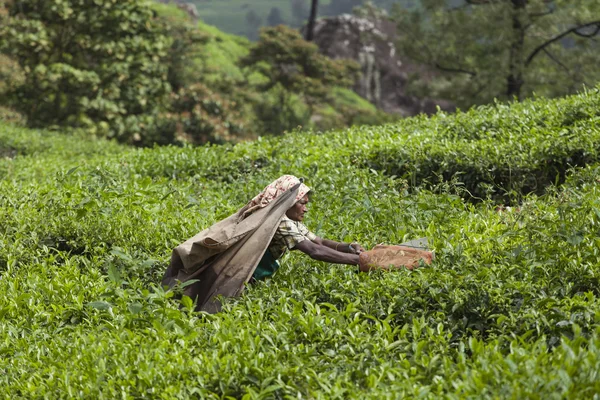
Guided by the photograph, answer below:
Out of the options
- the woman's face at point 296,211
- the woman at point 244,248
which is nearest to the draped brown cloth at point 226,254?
the woman at point 244,248

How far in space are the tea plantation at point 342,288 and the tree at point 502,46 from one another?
8686mm

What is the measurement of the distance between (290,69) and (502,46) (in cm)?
840

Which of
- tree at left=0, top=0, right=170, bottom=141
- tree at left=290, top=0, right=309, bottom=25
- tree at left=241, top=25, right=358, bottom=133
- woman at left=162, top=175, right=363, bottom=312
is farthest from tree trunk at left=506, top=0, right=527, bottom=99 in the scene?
tree at left=290, top=0, right=309, bottom=25

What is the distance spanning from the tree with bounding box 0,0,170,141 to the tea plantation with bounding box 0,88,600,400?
9696mm

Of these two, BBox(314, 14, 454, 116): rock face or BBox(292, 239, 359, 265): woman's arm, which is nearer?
BBox(292, 239, 359, 265): woman's arm

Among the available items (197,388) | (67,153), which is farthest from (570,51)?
(197,388)

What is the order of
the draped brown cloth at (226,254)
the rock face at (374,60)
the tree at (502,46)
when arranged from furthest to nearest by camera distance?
the rock face at (374,60), the tree at (502,46), the draped brown cloth at (226,254)

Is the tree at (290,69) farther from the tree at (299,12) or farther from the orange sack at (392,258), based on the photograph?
the tree at (299,12)

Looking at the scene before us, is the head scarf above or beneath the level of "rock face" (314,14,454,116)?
above

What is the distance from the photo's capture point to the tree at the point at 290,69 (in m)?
23.6

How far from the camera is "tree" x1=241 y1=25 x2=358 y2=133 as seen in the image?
23594mm

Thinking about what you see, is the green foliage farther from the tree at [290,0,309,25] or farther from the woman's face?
the tree at [290,0,309,25]

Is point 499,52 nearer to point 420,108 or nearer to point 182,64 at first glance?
point 182,64

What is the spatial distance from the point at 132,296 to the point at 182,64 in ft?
62.2
